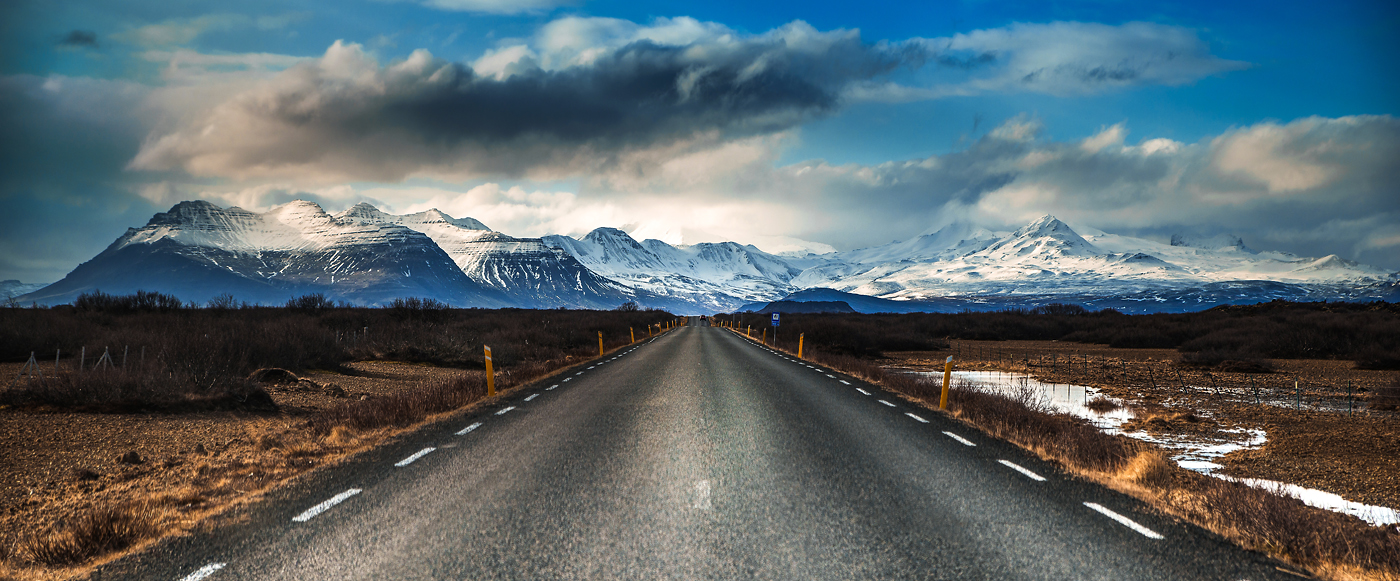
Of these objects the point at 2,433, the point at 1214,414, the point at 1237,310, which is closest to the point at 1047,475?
the point at 1214,414

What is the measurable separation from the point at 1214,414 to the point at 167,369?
21.3 m

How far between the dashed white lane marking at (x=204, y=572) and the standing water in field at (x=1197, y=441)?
8.56 metres

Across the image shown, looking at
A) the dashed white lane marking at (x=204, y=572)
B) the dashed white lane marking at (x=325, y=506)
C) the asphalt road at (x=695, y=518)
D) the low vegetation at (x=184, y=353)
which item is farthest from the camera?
the low vegetation at (x=184, y=353)

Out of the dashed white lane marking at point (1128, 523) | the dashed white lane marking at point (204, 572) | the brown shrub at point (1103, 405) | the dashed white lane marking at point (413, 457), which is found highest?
the dashed white lane marking at point (204, 572)

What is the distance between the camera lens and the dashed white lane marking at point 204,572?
421 cm

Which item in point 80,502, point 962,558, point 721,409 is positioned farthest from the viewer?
point 721,409

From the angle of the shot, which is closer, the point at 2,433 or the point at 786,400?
the point at 2,433

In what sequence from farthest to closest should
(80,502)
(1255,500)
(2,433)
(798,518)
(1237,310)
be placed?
(1237,310), (2,433), (80,502), (1255,500), (798,518)

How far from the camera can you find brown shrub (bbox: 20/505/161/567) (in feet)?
15.2

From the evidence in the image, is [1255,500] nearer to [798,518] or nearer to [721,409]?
[798,518]

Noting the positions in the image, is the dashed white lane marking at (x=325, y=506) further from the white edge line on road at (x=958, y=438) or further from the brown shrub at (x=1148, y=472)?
the brown shrub at (x=1148, y=472)

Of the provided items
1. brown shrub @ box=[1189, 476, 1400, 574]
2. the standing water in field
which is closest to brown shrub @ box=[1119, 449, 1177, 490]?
brown shrub @ box=[1189, 476, 1400, 574]

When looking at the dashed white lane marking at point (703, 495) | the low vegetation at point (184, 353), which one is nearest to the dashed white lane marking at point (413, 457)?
the dashed white lane marking at point (703, 495)

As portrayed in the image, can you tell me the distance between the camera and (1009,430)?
10219 millimetres
